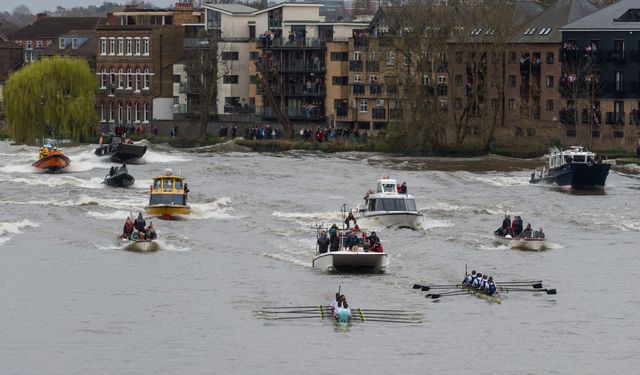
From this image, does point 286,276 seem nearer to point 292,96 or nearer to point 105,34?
point 292,96

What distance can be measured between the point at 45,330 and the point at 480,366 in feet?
45.6

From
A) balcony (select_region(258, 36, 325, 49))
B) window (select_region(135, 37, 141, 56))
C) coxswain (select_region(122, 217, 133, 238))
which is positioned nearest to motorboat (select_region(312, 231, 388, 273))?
coxswain (select_region(122, 217, 133, 238))

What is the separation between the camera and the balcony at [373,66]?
151137mm

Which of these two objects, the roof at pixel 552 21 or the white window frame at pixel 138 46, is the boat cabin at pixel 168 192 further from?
the white window frame at pixel 138 46

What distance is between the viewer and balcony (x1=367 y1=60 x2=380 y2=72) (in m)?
151

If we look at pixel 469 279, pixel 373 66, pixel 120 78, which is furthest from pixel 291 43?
pixel 469 279

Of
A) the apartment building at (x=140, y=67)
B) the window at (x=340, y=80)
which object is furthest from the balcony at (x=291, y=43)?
the apartment building at (x=140, y=67)

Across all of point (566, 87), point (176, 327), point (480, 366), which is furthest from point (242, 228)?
point (566, 87)

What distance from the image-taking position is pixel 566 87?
139 metres

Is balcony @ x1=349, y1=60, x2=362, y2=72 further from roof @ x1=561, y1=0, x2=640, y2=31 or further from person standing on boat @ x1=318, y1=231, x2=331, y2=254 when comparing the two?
person standing on boat @ x1=318, y1=231, x2=331, y2=254

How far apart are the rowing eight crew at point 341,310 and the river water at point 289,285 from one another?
731mm

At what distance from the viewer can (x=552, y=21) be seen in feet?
472

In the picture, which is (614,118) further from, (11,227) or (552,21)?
(11,227)

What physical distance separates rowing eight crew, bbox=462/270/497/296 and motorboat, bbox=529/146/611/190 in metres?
40.8
